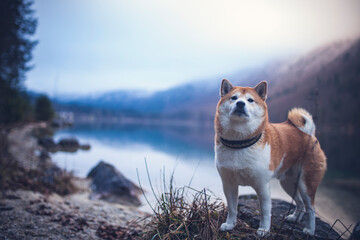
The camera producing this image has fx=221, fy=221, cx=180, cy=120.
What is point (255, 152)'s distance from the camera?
2305mm

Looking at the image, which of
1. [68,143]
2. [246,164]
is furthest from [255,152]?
[68,143]

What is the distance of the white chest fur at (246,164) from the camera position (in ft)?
7.52

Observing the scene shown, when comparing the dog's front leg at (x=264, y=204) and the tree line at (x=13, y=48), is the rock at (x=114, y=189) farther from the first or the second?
the tree line at (x=13, y=48)

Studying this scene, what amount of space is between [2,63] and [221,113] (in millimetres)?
20700

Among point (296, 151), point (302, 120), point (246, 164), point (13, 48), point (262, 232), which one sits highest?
point (13, 48)

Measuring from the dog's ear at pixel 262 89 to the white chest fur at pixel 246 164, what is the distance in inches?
21.0

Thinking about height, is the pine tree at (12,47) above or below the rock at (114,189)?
above

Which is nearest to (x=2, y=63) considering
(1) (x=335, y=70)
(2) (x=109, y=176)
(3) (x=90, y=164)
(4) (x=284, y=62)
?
(3) (x=90, y=164)

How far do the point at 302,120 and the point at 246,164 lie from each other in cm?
133

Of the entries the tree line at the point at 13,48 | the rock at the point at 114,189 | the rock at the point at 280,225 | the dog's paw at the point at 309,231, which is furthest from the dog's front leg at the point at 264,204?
the tree line at the point at 13,48

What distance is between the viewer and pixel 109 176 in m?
8.27

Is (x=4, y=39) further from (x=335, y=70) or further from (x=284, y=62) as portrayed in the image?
(x=335, y=70)

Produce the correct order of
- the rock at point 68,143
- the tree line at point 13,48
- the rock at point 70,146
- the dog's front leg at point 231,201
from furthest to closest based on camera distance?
the rock at point 68,143 → the rock at point 70,146 → the tree line at point 13,48 → the dog's front leg at point 231,201

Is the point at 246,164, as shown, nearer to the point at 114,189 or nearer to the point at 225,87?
the point at 225,87
